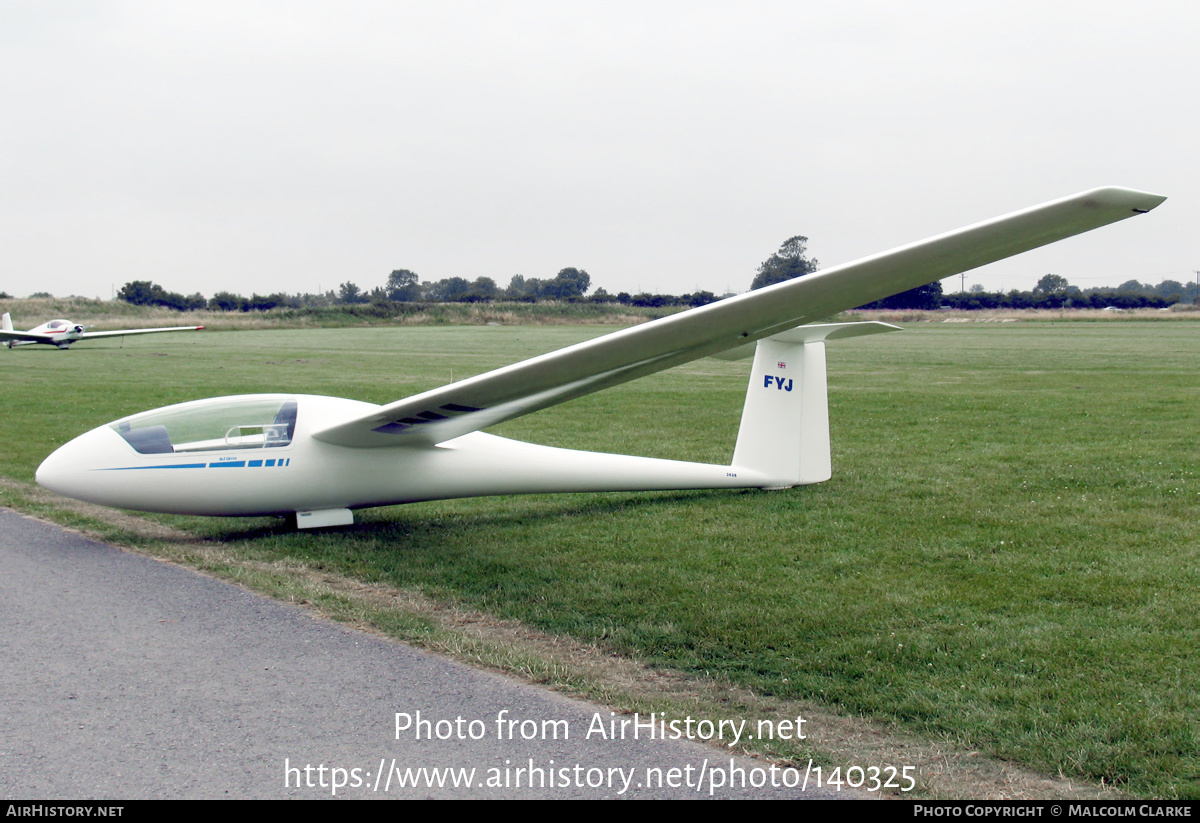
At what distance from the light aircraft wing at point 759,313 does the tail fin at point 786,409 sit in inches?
113

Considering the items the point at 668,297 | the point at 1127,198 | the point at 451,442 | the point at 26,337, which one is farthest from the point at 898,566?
the point at 668,297

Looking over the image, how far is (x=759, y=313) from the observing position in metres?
5.02

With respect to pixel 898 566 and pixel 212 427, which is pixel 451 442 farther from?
pixel 898 566

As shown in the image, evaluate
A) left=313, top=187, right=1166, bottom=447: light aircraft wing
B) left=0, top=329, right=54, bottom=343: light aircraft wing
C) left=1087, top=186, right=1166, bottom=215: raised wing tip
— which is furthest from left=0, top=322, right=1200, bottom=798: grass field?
left=0, top=329, right=54, bottom=343: light aircraft wing

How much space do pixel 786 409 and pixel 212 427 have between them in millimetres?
5608

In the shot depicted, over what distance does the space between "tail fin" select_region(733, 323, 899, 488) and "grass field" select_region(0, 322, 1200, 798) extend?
394 mm

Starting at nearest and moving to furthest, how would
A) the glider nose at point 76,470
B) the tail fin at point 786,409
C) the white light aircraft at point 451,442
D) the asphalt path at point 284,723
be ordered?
1. the asphalt path at point 284,723
2. the white light aircraft at point 451,442
3. the glider nose at point 76,470
4. the tail fin at point 786,409

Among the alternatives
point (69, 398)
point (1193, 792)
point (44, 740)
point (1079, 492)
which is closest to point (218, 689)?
point (44, 740)

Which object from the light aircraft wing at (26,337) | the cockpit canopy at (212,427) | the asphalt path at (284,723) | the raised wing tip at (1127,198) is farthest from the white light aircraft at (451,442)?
the light aircraft wing at (26,337)

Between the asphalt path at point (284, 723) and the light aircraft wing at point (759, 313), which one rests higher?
the light aircraft wing at point (759, 313)

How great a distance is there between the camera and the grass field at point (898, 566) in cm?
450

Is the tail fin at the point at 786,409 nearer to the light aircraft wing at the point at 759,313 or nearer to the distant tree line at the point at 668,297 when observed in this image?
the light aircraft wing at the point at 759,313

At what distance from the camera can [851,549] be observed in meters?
7.46

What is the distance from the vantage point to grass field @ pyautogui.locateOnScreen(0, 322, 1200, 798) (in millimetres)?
4500
